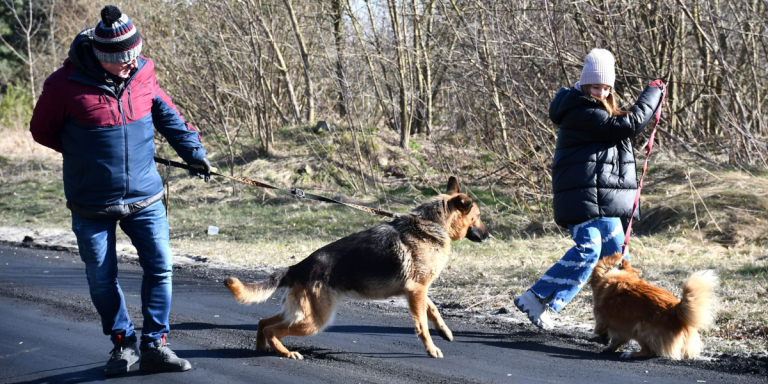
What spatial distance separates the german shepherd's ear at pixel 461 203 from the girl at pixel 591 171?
2.56 ft

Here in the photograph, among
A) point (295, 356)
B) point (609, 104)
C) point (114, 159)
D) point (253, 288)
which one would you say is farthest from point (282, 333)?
point (609, 104)

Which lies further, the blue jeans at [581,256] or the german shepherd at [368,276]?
the blue jeans at [581,256]

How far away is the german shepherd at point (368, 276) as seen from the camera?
204 inches

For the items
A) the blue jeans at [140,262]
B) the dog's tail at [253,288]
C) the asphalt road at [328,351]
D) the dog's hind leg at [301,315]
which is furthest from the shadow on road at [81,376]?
the dog's hind leg at [301,315]

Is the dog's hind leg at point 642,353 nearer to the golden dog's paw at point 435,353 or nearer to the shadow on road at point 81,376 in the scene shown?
the golden dog's paw at point 435,353

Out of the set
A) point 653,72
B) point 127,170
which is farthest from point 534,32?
point 127,170

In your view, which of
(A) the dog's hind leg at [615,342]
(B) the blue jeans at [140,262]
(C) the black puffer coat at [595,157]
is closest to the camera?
(B) the blue jeans at [140,262]

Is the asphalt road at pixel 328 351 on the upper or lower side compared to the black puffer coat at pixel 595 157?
lower

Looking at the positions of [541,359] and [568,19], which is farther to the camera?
[568,19]

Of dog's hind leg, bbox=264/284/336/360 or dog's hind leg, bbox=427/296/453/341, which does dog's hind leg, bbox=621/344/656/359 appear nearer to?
dog's hind leg, bbox=427/296/453/341

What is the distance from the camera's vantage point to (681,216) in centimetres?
1003

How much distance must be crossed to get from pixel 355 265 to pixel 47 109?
2.49 meters

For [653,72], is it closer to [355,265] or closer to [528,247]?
[528,247]

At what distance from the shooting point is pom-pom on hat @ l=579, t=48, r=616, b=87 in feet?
17.6
